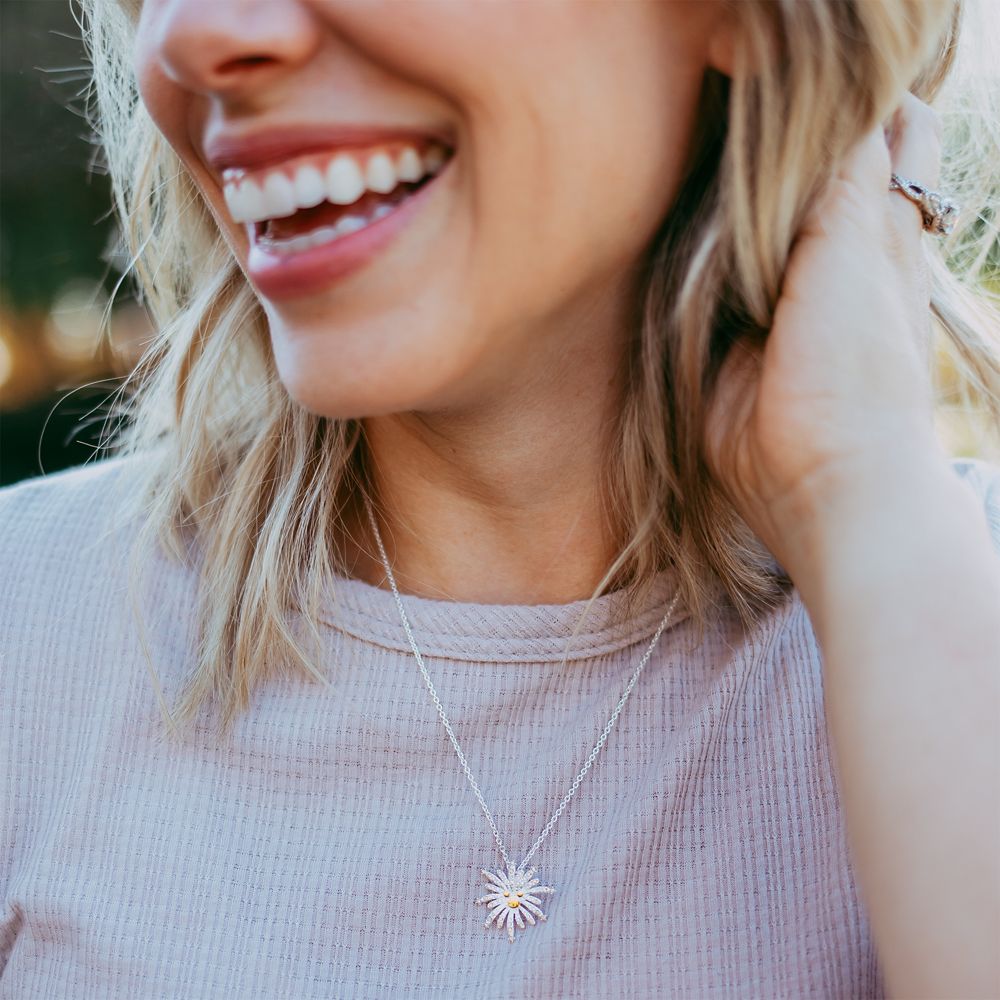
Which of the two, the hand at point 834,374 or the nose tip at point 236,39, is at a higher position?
the nose tip at point 236,39

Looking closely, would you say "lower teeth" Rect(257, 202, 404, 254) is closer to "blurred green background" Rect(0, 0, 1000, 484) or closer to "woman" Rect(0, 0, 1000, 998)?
"woman" Rect(0, 0, 1000, 998)

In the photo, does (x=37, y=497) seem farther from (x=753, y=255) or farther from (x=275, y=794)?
(x=753, y=255)

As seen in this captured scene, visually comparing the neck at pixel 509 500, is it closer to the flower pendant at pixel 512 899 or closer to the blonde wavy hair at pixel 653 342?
the blonde wavy hair at pixel 653 342

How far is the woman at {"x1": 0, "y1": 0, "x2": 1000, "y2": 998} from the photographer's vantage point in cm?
115

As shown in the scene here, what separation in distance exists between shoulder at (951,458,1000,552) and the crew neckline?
41 cm

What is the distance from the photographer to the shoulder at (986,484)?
4.98 feet

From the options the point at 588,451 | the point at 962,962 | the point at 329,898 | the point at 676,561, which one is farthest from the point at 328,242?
the point at 962,962

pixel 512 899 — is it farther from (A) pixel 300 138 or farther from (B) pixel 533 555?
(A) pixel 300 138

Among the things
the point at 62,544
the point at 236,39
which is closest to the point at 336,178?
the point at 236,39

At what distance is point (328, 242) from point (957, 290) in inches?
34.9

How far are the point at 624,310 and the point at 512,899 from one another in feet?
2.26

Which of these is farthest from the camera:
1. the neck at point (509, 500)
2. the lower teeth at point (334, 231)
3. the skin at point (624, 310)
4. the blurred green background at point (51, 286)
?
the blurred green background at point (51, 286)

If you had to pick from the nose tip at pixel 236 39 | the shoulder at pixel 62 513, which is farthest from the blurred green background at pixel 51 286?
the nose tip at pixel 236 39

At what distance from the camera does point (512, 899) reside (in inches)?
51.2
